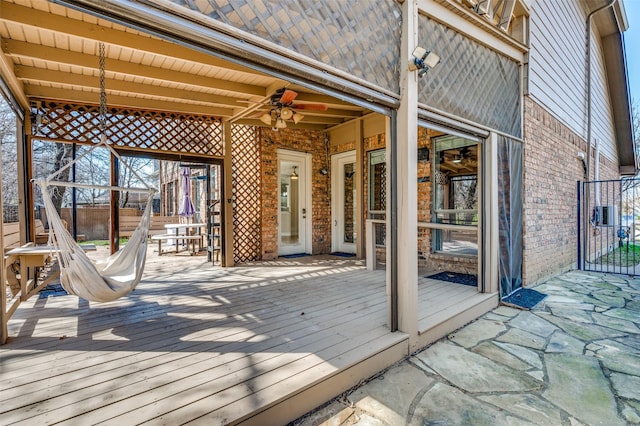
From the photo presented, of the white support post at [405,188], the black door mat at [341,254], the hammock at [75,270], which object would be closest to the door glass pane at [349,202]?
the black door mat at [341,254]

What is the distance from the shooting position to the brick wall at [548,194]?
459 cm

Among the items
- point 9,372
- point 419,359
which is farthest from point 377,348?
point 9,372

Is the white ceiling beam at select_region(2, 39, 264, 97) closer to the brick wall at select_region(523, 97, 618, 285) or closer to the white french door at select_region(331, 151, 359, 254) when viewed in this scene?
the white french door at select_region(331, 151, 359, 254)

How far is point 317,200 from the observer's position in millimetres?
7055

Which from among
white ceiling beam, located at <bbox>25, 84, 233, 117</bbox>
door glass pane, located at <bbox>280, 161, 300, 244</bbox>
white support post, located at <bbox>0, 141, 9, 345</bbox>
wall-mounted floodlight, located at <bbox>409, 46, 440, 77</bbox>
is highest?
white ceiling beam, located at <bbox>25, 84, 233, 117</bbox>

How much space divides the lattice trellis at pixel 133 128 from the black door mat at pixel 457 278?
428 cm

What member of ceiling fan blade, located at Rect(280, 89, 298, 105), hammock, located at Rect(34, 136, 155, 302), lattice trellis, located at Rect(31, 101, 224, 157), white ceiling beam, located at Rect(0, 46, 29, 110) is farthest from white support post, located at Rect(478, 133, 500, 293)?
white ceiling beam, located at Rect(0, 46, 29, 110)

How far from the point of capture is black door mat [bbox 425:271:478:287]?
14.6 feet

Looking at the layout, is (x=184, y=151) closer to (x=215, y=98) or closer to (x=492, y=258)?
(x=215, y=98)

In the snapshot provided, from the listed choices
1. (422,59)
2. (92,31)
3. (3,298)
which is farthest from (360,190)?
(3,298)

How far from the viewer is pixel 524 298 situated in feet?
13.5

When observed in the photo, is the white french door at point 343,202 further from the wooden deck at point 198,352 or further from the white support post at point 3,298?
the white support post at point 3,298

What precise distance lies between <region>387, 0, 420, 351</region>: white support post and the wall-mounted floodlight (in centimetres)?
4

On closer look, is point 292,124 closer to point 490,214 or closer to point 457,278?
point 490,214
